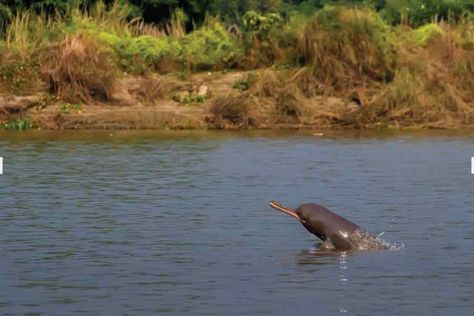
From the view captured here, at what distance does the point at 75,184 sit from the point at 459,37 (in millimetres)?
17684

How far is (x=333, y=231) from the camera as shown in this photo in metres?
17.1

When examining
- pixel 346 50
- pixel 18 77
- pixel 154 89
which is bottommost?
pixel 154 89

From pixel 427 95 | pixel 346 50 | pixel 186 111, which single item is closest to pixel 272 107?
pixel 186 111

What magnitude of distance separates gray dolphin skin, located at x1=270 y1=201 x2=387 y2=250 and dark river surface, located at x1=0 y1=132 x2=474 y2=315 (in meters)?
0.22

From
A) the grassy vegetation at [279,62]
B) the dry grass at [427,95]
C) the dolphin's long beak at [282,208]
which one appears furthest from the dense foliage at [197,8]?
the dolphin's long beak at [282,208]

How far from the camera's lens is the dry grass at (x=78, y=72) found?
38.8 metres

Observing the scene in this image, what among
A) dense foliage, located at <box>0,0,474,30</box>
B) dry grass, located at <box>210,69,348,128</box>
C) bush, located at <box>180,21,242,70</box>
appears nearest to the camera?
dry grass, located at <box>210,69,348,128</box>

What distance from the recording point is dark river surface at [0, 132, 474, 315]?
13953 mm

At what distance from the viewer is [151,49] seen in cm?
4097

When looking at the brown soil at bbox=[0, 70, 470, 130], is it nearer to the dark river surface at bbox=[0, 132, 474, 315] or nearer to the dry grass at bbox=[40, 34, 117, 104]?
the dry grass at bbox=[40, 34, 117, 104]

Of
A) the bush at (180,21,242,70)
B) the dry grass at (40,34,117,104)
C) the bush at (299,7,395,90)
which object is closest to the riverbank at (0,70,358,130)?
the dry grass at (40,34,117,104)

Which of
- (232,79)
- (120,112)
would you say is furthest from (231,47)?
(120,112)

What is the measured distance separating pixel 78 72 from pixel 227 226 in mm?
19983

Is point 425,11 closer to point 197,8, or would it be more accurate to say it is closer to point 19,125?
point 197,8
